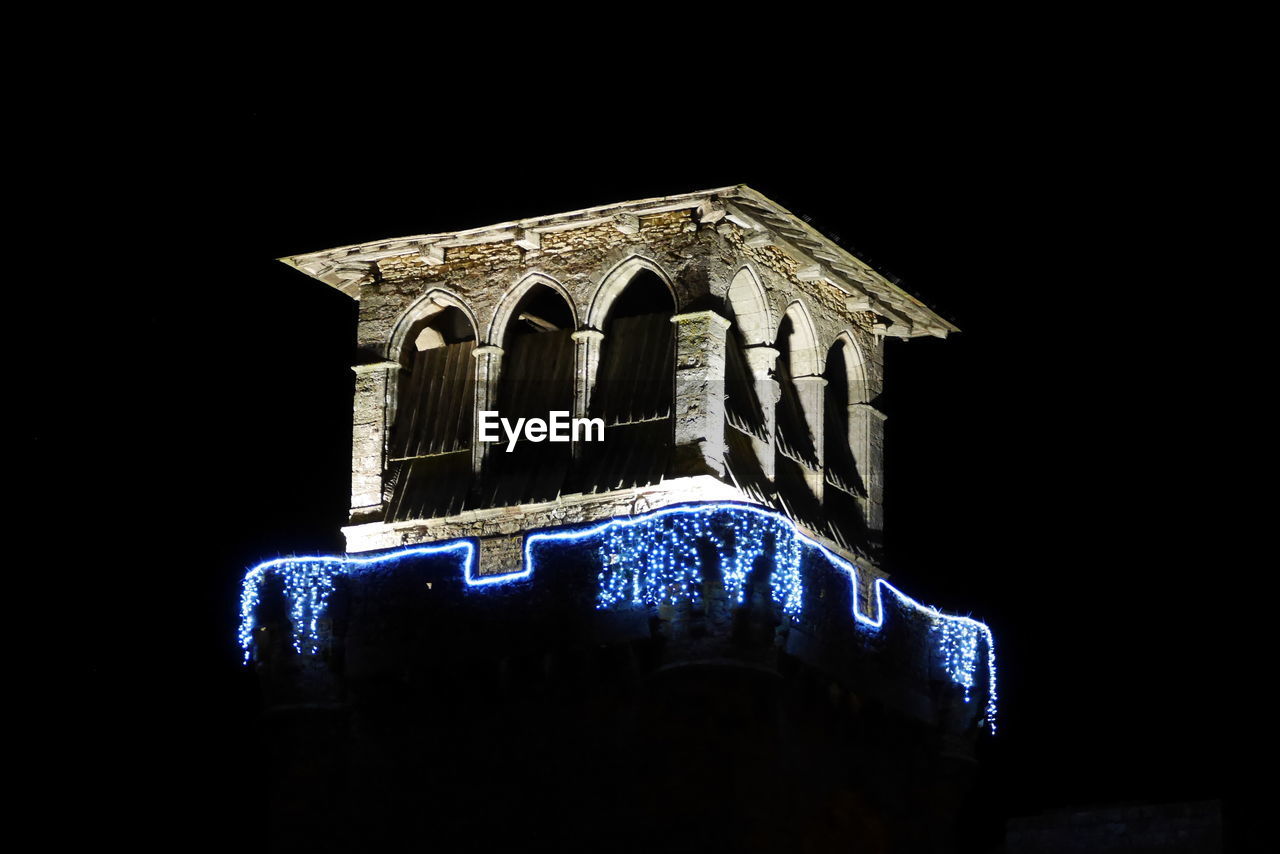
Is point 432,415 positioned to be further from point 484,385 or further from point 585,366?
point 585,366

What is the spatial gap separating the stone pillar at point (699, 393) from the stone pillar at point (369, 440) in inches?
182

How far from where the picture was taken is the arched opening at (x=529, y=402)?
42.4 m

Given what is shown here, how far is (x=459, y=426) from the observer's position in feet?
143

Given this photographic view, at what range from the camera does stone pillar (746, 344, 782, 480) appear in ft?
140

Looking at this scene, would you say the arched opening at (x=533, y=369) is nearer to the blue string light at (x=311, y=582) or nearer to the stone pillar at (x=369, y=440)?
the stone pillar at (x=369, y=440)

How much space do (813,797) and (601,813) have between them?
2.85m

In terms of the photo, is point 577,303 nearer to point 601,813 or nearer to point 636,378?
point 636,378

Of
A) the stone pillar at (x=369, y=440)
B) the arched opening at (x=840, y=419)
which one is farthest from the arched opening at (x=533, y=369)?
the arched opening at (x=840, y=419)

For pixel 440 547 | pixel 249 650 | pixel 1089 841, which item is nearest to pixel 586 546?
pixel 440 547

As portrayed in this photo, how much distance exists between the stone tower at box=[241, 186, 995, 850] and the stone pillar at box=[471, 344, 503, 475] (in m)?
0.04

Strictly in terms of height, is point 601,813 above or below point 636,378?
below

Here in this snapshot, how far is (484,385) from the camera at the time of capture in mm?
43500

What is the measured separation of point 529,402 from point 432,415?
1.56 m

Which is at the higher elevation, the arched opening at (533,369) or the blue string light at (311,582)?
the arched opening at (533,369)
